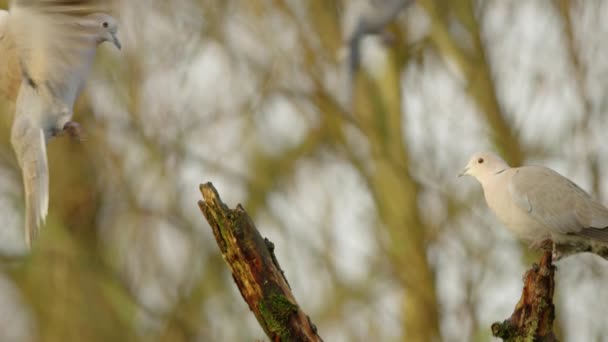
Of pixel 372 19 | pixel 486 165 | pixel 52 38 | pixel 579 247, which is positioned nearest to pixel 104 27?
pixel 52 38

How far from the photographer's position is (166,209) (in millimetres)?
8523

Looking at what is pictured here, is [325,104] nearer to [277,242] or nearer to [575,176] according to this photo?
[277,242]

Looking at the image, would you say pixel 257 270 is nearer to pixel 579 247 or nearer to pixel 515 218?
pixel 515 218

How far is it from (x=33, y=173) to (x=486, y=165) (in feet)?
7.95

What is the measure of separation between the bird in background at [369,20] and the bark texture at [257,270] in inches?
146

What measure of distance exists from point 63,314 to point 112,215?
87cm

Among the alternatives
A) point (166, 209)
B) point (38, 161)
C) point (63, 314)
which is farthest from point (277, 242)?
point (38, 161)

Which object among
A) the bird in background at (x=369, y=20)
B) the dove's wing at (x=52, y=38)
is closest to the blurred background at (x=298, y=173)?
the bird in background at (x=369, y=20)

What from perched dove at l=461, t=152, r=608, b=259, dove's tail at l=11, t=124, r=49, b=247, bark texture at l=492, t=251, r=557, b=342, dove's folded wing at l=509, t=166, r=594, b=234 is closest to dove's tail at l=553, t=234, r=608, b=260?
perched dove at l=461, t=152, r=608, b=259

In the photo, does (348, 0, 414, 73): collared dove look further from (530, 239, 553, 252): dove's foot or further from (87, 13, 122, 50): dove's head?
(87, 13, 122, 50): dove's head

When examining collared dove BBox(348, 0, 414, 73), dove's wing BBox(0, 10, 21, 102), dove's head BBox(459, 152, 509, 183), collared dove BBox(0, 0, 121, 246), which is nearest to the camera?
collared dove BBox(0, 0, 121, 246)

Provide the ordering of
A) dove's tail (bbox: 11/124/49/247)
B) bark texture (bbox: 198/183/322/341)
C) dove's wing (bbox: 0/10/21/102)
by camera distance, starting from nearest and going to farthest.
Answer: bark texture (bbox: 198/183/322/341) → dove's tail (bbox: 11/124/49/247) → dove's wing (bbox: 0/10/21/102)

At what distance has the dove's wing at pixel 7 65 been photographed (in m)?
5.08

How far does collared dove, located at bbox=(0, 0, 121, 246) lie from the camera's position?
4.90 meters
